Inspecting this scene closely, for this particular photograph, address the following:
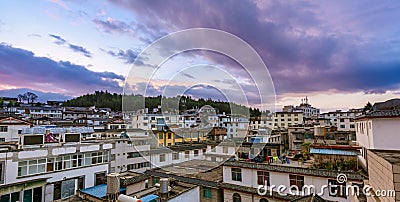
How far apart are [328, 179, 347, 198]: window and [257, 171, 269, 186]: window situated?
2405 mm

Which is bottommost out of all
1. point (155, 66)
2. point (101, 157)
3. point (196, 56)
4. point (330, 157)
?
point (101, 157)

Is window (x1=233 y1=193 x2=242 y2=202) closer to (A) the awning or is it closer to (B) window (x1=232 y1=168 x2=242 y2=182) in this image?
(B) window (x1=232 y1=168 x2=242 y2=182)

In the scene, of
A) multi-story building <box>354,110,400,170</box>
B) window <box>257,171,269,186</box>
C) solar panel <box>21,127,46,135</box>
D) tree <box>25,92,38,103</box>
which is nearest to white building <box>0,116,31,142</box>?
solar panel <box>21,127,46,135</box>

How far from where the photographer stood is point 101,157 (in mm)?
14219

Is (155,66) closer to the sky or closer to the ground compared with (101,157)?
closer to the sky

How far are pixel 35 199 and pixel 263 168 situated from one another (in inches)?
444

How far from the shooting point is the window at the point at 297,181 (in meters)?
8.80

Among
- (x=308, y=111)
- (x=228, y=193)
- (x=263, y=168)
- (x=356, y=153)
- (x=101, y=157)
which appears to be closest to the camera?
(x=356, y=153)

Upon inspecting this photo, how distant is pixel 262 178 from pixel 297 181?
1.49m

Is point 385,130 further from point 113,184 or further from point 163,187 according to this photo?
point 113,184

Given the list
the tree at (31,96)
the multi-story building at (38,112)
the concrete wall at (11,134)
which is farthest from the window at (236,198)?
the tree at (31,96)

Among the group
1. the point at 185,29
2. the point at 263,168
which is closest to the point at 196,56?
the point at 185,29

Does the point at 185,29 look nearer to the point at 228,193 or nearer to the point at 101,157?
the point at 228,193

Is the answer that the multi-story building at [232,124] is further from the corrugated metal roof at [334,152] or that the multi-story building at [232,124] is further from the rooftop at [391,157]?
the rooftop at [391,157]
